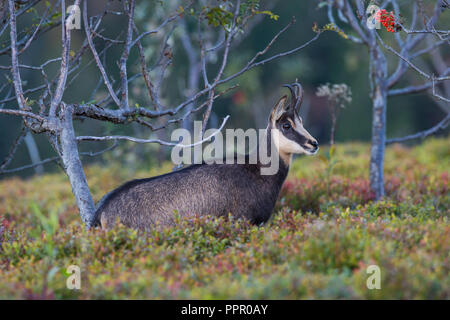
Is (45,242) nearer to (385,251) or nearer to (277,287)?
(277,287)

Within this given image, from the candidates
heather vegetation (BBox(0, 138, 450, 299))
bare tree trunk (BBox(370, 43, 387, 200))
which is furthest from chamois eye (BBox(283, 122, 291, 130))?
bare tree trunk (BBox(370, 43, 387, 200))

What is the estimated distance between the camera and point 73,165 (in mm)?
7211

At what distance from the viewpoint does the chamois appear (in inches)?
278

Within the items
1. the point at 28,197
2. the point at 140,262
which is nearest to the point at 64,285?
the point at 140,262

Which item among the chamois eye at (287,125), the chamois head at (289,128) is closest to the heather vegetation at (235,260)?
the chamois head at (289,128)

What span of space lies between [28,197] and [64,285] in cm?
914

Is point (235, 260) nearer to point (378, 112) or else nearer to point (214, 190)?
point (214, 190)

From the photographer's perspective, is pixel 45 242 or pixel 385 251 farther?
pixel 45 242

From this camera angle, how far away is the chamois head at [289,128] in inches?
298

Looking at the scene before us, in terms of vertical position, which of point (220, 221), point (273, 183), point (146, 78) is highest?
point (146, 78)

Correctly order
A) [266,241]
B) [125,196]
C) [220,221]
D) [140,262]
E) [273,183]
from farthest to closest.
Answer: [273,183] → [125,196] → [220,221] → [266,241] → [140,262]

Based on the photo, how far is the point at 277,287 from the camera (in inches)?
186

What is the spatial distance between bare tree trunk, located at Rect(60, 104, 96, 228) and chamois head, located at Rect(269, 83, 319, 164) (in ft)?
9.21

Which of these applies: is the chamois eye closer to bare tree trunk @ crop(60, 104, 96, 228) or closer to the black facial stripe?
the black facial stripe
